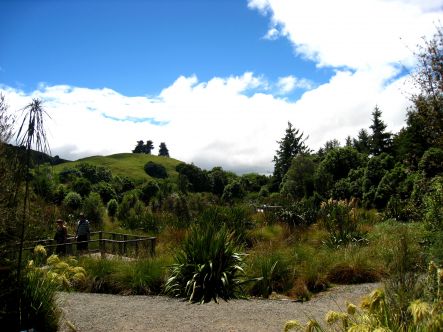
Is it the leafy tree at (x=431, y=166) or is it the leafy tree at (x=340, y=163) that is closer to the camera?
the leafy tree at (x=431, y=166)

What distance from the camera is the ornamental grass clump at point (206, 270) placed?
28.4 ft

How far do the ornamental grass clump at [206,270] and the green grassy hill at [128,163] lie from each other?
3537 inches

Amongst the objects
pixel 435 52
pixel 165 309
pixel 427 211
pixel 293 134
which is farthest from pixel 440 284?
pixel 293 134

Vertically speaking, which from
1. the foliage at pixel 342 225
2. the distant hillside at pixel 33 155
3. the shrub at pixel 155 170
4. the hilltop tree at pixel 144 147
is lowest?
the foliage at pixel 342 225

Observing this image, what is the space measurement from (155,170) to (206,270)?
10413 cm

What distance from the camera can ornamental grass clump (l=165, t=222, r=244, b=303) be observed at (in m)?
8.65

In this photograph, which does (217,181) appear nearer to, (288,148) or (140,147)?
(288,148)

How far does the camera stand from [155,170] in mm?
111812

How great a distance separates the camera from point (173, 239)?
570 inches

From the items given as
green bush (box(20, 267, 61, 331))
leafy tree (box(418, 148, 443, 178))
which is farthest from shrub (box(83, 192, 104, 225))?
green bush (box(20, 267, 61, 331))

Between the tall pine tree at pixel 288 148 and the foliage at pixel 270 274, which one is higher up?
the tall pine tree at pixel 288 148

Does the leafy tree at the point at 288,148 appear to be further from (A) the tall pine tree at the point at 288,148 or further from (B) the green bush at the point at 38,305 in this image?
(B) the green bush at the point at 38,305

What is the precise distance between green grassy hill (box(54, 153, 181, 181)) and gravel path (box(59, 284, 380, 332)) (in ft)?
297

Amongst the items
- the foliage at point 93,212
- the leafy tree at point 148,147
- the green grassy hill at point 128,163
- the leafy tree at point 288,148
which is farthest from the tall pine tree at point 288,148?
the leafy tree at point 148,147
